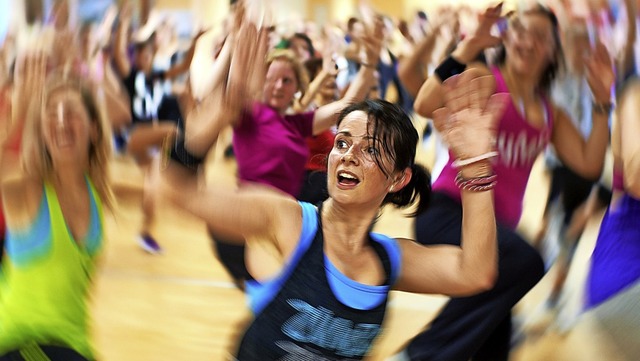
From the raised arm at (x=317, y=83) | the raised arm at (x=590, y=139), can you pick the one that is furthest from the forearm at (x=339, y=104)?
the raised arm at (x=590, y=139)

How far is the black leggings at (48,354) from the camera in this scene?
1.71m

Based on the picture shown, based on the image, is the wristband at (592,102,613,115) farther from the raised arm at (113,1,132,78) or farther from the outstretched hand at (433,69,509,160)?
the raised arm at (113,1,132,78)

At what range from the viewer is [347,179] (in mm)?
1756

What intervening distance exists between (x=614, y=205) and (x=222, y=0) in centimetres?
1800

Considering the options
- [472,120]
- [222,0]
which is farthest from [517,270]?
[222,0]

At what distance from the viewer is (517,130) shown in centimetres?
260

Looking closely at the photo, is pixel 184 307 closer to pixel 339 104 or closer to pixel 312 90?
pixel 312 90

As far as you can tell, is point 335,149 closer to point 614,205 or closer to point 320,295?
point 320,295

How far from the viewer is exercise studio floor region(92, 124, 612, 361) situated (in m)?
3.08

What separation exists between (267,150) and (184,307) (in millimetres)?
1337

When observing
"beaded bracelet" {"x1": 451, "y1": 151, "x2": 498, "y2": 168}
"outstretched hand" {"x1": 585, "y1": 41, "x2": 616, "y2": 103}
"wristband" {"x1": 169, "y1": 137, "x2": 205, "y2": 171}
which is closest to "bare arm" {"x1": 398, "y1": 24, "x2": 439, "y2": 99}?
"outstretched hand" {"x1": 585, "y1": 41, "x2": 616, "y2": 103}

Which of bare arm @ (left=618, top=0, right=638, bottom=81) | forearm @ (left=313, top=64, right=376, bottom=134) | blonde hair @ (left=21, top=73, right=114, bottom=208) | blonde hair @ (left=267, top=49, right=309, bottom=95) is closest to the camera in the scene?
blonde hair @ (left=21, top=73, right=114, bottom=208)

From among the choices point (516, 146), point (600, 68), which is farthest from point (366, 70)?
point (600, 68)

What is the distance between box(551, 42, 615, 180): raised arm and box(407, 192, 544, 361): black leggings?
0.31 metres
